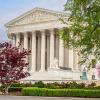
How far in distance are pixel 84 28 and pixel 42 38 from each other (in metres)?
64.7

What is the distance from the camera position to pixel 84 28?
37531 mm

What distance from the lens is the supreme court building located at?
97.8 meters

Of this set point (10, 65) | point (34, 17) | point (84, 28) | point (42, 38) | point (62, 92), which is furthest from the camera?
point (34, 17)

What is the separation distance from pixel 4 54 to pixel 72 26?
49.9ft

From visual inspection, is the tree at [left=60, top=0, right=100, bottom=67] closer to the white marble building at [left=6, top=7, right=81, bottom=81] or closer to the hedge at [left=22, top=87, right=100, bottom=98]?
the hedge at [left=22, top=87, right=100, bottom=98]

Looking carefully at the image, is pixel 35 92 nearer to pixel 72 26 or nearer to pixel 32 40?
pixel 72 26

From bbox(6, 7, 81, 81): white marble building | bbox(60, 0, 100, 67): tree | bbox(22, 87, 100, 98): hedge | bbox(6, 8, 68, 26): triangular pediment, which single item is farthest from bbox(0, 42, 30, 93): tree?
bbox(6, 8, 68, 26): triangular pediment

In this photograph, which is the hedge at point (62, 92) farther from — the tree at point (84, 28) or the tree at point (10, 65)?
the tree at point (10, 65)

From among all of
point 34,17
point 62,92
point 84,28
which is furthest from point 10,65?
point 34,17

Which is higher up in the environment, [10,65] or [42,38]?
[42,38]

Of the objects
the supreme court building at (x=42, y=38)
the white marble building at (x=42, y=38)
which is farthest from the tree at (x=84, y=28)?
the supreme court building at (x=42, y=38)

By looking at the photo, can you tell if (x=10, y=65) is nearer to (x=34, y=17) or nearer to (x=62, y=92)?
(x=62, y=92)

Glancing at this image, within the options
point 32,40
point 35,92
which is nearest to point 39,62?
point 32,40

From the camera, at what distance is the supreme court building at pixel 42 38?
97.8 meters
